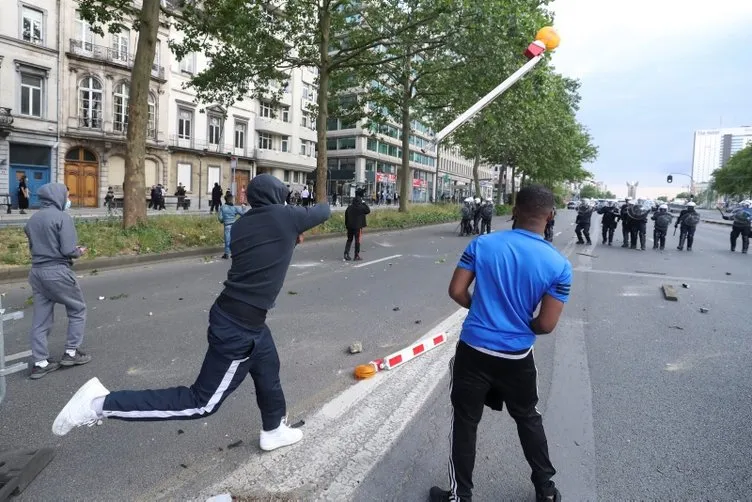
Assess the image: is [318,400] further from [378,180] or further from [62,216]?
[378,180]

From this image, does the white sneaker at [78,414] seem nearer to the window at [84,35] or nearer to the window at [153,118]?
the window at [84,35]

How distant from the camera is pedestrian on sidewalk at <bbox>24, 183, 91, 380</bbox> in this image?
178 inches

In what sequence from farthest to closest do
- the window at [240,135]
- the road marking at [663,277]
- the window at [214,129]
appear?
the window at [240,135] < the window at [214,129] < the road marking at [663,277]

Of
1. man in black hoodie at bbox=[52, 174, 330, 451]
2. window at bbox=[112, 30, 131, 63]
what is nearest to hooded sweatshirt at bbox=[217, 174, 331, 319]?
man in black hoodie at bbox=[52, 174, 330, 451]

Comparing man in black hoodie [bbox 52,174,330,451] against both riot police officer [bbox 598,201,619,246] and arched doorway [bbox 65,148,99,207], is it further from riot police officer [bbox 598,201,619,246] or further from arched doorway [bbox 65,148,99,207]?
arched doorway [bbox 65,148,99,207]

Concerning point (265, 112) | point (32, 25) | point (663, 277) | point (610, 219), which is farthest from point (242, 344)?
point (265, 112)

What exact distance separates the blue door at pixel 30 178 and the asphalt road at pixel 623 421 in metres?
29.7

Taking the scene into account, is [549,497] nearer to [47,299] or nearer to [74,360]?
[74,360]

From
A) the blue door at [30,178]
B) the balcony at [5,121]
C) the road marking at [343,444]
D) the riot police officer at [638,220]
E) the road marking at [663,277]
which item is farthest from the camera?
the blue door at [30,178]

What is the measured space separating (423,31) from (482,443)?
1759cm

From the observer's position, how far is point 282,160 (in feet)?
160

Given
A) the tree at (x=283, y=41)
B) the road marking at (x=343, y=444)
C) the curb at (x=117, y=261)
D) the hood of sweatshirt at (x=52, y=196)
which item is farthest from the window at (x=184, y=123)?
the road marking at (x=343, y=444)

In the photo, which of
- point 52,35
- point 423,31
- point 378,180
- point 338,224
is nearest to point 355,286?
point 338,224

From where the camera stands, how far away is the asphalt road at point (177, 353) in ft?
10.1
